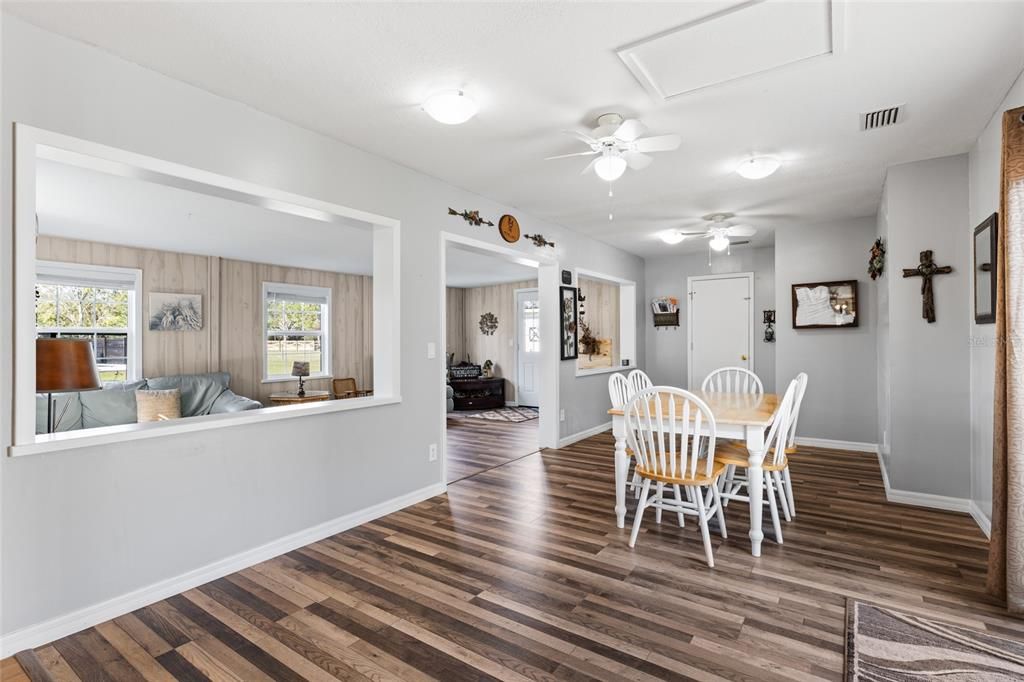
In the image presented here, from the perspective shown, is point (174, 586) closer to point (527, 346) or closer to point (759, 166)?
point (759, 166)

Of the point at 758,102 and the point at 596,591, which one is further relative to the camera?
the point at 758,102

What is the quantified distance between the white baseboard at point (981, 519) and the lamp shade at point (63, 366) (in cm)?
474

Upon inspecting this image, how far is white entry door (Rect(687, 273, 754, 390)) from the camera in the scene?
6512mm

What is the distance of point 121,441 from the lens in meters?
2.21

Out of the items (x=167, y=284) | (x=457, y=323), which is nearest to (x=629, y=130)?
(x=167, y=284)

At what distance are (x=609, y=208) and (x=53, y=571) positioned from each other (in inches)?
175

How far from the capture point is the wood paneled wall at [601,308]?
792 centimetres

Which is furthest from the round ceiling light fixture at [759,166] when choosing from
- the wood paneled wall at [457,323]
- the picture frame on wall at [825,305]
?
the wood paneled wall at [457,323]

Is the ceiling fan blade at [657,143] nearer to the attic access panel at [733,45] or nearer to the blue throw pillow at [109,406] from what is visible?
the attic access panel at [733,45]

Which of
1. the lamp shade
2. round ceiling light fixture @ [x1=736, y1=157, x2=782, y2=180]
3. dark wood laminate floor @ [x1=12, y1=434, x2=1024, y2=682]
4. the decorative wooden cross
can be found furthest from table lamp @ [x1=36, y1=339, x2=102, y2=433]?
the decorative wooden cross

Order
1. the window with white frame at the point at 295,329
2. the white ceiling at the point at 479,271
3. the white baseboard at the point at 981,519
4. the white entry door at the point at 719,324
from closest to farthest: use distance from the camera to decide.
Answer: the white baseboard at the point at 981,519, the white entry door at the point at 719,324, the white ceiling at the point at 479,271, the window with white frame at the point at 295,329

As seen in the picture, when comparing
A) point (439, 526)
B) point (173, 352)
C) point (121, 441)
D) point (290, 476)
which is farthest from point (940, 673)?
point (173, 352)

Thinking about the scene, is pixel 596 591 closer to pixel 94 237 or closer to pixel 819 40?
pixel 819 40

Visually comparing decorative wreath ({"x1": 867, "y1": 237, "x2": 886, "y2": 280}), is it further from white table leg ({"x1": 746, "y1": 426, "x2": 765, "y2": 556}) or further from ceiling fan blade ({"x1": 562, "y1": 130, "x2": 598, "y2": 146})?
ceiling fan blade ({"x1": 562, "y1": 130, "x2": 598, "y2": 146})
